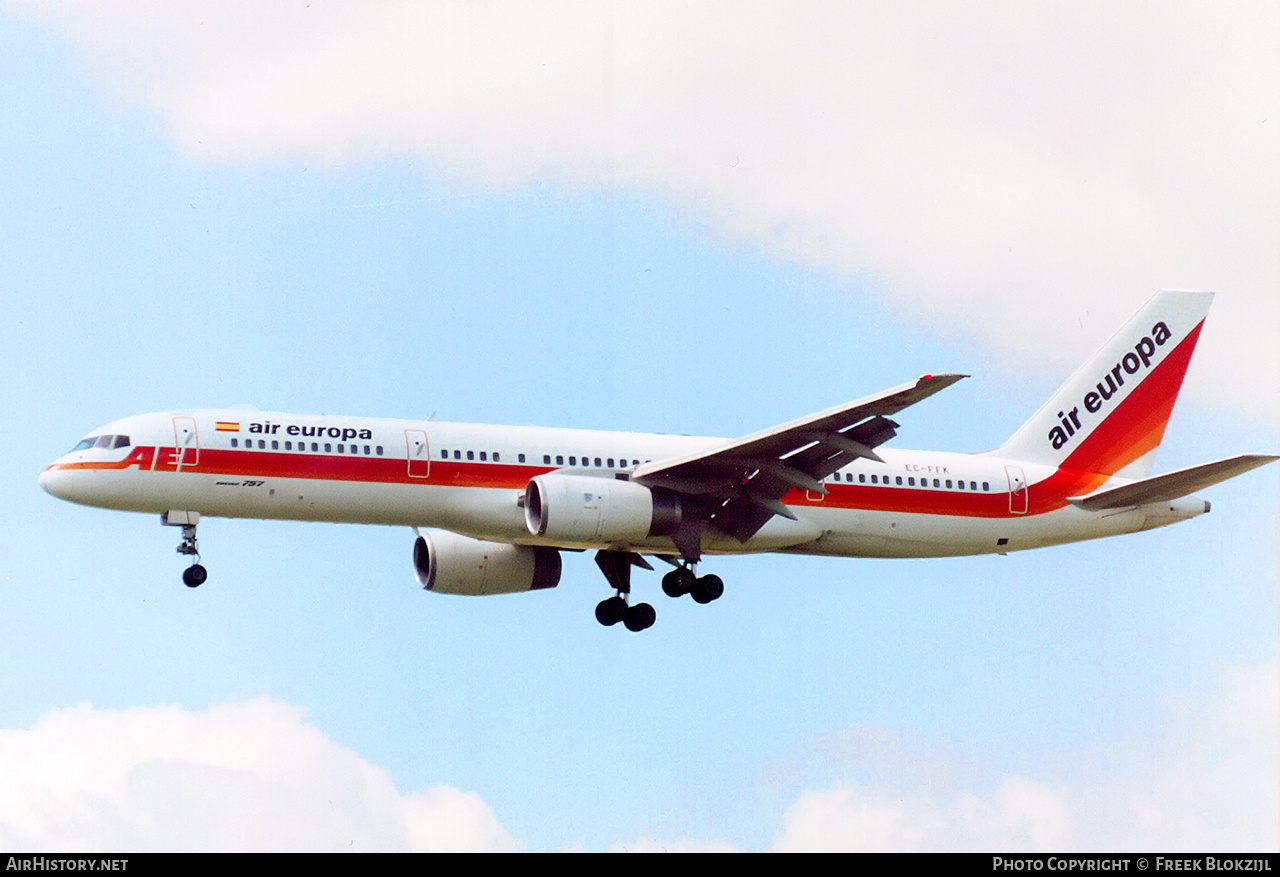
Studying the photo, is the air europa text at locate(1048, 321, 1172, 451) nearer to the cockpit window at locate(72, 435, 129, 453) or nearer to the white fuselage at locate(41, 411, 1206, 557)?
the white fuselage at locate(41, 411, 1206, 557)

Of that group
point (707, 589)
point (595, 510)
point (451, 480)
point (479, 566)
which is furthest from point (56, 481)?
point (707, 589)

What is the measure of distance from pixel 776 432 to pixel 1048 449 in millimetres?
10873

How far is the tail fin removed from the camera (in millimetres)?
46938

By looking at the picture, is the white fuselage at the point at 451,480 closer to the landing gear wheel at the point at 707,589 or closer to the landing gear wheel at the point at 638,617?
the landing gear wheel at the point at 707,589

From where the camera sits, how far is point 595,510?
3969 centimetres

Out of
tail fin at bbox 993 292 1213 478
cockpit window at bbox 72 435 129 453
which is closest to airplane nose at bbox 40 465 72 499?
cockpit window at bbox 72 435 129 453

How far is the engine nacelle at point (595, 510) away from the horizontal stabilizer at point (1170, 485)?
11.1 meters

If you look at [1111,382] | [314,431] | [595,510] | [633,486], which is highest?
[1111,382]

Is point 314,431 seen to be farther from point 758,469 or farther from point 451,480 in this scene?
point 758,469

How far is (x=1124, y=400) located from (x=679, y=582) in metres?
13.4

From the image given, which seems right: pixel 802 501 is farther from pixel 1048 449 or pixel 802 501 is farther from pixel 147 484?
pixel 147 484

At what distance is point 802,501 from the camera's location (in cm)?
4291
